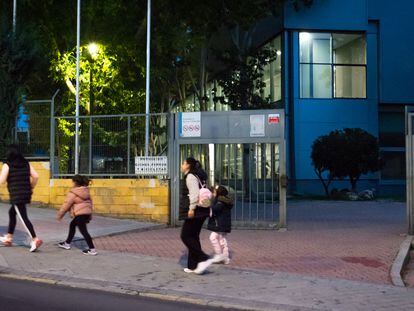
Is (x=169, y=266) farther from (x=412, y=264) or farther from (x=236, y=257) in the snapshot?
(x=412, y=264)

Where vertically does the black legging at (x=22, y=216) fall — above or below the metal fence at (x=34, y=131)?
below

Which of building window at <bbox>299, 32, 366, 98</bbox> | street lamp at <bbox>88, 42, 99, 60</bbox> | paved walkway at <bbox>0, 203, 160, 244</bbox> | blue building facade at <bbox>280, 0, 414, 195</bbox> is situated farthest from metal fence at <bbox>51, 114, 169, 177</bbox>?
building window at <bbox>299, 32, 366, 98</bbox>

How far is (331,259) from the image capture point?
386 inches

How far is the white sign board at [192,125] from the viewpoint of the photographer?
13945 mm

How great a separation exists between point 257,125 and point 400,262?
17.4 ft

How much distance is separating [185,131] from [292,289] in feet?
23.0

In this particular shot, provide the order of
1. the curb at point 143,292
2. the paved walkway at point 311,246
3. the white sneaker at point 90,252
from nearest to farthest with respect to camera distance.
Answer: the curb at point 143,292
the paved walkway at point 311,246
the white sneaker at point 90,252

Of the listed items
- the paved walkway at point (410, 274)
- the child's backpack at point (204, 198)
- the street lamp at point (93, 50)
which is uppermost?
the street lamp at point (93, 50)

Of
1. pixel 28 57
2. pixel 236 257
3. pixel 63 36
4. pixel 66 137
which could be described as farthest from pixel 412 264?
pixel 63 36

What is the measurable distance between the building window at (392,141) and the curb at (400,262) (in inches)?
866

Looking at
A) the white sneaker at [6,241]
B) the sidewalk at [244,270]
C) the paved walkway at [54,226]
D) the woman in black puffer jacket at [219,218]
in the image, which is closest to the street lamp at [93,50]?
the paved walkway at [54,226]

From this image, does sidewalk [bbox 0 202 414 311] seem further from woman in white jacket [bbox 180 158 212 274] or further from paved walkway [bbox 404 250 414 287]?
paved walkway [bbox 404 250 414 287]

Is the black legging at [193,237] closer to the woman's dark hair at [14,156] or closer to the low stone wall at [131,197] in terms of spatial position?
the woman's dark hair at [14,156]

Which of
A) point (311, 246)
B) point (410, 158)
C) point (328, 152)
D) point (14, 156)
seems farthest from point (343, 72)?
point (14, 156)
